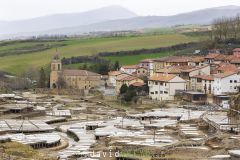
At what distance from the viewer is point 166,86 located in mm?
74000

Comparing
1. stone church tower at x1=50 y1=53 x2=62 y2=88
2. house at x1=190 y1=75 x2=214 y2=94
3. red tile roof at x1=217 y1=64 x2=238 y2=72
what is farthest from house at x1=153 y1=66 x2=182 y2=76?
stone church tower at x1=50 y1=53 x2=62 y2=88

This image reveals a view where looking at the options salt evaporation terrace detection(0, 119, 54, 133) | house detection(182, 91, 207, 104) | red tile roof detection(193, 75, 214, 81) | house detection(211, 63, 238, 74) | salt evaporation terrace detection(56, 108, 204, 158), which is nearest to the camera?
salt evaporation terrace detection(56, 108, 204, 158)

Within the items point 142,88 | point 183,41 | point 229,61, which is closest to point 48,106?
point 142,88

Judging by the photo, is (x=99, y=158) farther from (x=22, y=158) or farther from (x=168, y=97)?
(x=168, y=97)

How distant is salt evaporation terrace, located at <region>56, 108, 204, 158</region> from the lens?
42906 mm

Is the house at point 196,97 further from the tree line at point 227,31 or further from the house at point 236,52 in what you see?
the tree line at point 227,31

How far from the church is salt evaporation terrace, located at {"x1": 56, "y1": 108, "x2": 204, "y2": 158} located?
24948mm

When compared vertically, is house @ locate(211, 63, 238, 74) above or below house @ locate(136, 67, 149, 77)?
above

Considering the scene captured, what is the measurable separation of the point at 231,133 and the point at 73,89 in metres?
43.5

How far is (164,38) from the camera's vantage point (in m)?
123

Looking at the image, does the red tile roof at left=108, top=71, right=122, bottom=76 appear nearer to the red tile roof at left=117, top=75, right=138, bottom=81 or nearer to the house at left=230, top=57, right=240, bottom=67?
the red tile roof at left=117, top=75, right=138, bottom=81

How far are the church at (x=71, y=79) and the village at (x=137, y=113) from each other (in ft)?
0.48

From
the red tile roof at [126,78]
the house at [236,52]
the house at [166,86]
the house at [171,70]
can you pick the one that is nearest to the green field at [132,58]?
the house at [236,52]

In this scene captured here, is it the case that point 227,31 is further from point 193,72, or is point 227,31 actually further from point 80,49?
point 80,49
